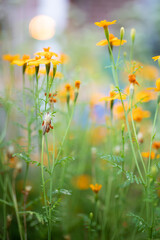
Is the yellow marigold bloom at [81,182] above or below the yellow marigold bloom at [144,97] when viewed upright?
below

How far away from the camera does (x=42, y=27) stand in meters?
2.86

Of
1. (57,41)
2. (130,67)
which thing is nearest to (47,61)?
(130,67)

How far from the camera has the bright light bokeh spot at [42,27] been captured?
2783 millimetres

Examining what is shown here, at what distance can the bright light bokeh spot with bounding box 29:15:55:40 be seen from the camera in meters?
2.78

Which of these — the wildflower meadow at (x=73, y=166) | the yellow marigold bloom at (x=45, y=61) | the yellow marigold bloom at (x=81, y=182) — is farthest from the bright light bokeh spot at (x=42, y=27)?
the yellow marigold bloom at (x=45, y=61)

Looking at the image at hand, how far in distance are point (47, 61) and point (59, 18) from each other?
282 cm

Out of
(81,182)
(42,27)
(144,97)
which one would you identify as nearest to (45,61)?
(144,97)

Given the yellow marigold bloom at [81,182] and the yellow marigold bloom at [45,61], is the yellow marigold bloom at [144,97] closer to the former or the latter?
the yellow marigold bloom at [45,61]

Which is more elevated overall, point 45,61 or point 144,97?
point 45,61

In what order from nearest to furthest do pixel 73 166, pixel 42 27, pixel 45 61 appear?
pixel 45 61 → pixel 73 166 → pixel 42 27

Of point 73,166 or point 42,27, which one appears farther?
point 42,27

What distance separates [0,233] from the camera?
42.4 inches

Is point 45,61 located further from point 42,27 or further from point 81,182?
point 42,27

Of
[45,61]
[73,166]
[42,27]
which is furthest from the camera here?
[42,27]
